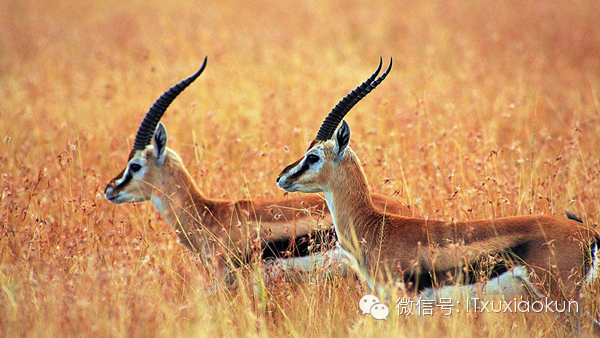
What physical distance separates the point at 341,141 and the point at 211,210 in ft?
4.98

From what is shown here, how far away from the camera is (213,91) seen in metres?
11.9

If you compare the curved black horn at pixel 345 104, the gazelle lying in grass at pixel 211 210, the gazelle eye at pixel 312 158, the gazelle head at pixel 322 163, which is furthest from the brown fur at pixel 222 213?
the curved black horn at pixel 345 104

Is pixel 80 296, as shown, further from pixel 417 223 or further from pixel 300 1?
pixel 300 1

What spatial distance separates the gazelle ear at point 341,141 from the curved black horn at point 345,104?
120mm

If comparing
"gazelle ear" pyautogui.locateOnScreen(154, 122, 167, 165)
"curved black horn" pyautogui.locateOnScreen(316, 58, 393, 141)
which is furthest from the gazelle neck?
"curved black horn" pyautogui.locateOnScreen(316, 58, 393, 141)

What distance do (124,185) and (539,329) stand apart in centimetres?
382

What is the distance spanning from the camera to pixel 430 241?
4418 millimetres

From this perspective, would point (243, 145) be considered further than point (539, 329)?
Yes

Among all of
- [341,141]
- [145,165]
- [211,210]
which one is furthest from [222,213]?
[341,141]

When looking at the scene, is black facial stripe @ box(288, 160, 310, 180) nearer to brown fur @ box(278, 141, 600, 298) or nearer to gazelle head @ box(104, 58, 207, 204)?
brown fur @ box(278, 141, 600, 298)

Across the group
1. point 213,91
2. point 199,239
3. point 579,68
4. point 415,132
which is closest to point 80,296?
point 199,239

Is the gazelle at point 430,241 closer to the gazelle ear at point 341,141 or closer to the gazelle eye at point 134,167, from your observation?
the gazelle ear at point 341,141

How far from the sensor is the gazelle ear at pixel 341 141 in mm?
4965

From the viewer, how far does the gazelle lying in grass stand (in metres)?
5.29
